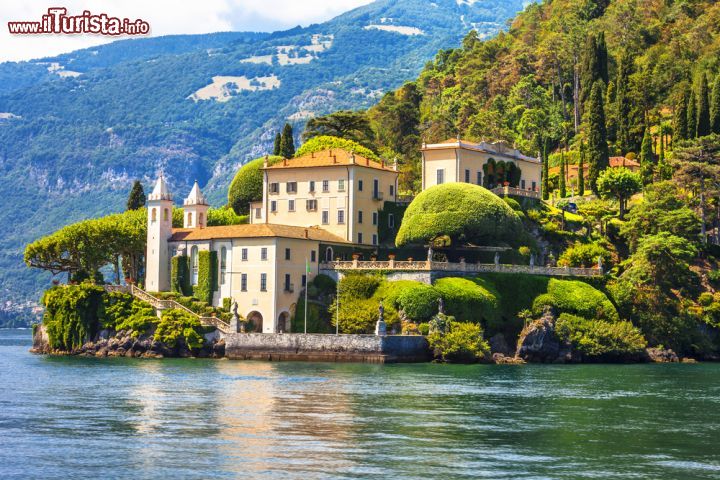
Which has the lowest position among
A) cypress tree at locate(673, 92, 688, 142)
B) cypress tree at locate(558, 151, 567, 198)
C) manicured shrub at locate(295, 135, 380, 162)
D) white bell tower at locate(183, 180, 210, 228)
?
white bell tower at locate(183, 180, 210, 228)

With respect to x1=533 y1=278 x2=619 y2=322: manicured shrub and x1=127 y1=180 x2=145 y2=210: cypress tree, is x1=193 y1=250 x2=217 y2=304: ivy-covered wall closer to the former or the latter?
x1=533 y1=278 x2=619 y2=322: manicured shrub

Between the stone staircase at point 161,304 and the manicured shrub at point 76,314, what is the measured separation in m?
1.48

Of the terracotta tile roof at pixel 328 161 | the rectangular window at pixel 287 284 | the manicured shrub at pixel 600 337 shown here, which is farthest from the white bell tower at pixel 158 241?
the manicured shrub at pixel 600 337

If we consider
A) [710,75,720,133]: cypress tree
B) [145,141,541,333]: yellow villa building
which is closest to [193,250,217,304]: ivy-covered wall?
[145,141,541,333]: yellow villa building

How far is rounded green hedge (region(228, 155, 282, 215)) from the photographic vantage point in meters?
115

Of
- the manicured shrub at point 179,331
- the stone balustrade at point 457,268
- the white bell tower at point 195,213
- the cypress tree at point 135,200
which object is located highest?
the cypress tree at point 135,200

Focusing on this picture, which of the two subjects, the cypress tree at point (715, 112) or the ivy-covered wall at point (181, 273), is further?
the cypress tree at point (715, 112)

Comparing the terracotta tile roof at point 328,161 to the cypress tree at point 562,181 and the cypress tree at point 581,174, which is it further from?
the cypress tree at point 581,174

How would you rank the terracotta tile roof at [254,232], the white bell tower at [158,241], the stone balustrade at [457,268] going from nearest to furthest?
the stone balustrade at [457,268], the terracotta tile roof at [254,232], the white bell tower at [158,241]

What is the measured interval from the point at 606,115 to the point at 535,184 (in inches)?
709

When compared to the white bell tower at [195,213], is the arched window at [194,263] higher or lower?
lower

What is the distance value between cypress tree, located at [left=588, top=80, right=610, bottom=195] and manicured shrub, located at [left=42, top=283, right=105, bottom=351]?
4537 cm

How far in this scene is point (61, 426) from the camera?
50719mm

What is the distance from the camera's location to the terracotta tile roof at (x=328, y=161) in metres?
104
